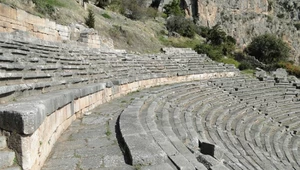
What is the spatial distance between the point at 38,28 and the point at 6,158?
33.6 feet

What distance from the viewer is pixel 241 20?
4969 centimetres

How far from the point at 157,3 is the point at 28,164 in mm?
46784

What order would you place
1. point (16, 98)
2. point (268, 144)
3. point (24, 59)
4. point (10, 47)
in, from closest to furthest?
point (16, 98) → point (24, 59) → point (10, 47) → point (268, 144)

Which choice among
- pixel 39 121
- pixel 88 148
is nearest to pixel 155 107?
pixel 88 148

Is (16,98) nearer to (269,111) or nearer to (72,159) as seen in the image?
(72,159)

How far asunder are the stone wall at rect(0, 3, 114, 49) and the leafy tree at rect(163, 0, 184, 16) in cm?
3199

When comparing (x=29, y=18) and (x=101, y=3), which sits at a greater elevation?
(x=101, y=3)

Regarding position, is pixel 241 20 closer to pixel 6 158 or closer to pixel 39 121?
pixel 39 121

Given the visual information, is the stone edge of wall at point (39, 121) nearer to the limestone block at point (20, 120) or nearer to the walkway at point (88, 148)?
the limestone block at point (20, 120)

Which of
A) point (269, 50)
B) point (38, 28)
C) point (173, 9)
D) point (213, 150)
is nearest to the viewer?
point (213, 150)

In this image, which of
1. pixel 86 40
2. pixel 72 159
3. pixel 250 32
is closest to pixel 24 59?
pixel 72 159

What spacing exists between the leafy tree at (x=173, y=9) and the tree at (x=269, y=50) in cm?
1499

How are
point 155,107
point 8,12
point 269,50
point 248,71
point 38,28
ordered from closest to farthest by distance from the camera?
point 155,107 → point 8,12 → point 38,28 → point 248,71 → point 269,50

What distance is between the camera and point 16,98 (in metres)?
4.04
